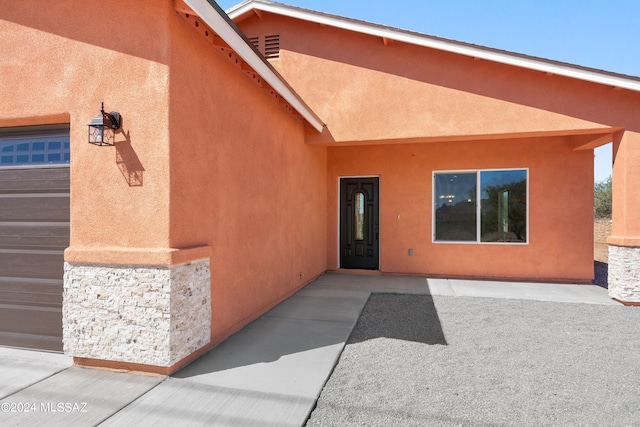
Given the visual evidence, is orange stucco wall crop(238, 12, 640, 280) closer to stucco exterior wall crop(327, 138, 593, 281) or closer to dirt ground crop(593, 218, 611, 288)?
stucco exterior wall crop(327, 138, 593, 281)

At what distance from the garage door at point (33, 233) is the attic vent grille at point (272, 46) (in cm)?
526

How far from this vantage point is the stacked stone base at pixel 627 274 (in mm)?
6027

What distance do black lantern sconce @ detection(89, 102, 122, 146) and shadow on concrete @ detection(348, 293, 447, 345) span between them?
11.9 feet

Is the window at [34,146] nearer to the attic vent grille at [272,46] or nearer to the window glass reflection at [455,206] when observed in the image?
the attic vent grille at [272,46]

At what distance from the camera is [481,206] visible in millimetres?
8500

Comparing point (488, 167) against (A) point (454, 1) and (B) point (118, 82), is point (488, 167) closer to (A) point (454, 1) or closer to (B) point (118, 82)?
(A) point (454, 1)

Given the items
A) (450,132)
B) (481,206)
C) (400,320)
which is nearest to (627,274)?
(481,206)

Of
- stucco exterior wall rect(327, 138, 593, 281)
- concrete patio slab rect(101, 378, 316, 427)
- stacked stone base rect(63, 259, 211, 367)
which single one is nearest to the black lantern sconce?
stacked stone base rect(63, 259, 211, 367)

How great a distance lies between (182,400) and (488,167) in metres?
8.12

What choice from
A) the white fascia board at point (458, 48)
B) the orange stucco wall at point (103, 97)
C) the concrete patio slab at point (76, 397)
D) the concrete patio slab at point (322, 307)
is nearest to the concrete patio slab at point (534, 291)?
the concrete patio slab at point (322, 307)

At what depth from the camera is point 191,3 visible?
329 centimetres

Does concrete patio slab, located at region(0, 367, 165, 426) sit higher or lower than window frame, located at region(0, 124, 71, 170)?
lower

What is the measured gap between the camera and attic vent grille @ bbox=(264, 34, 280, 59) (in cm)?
795

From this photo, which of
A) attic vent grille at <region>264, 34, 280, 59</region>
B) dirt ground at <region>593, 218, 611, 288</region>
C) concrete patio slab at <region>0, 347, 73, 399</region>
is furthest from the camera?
dirt ground at <region>593, 218, 611, 288</region>
